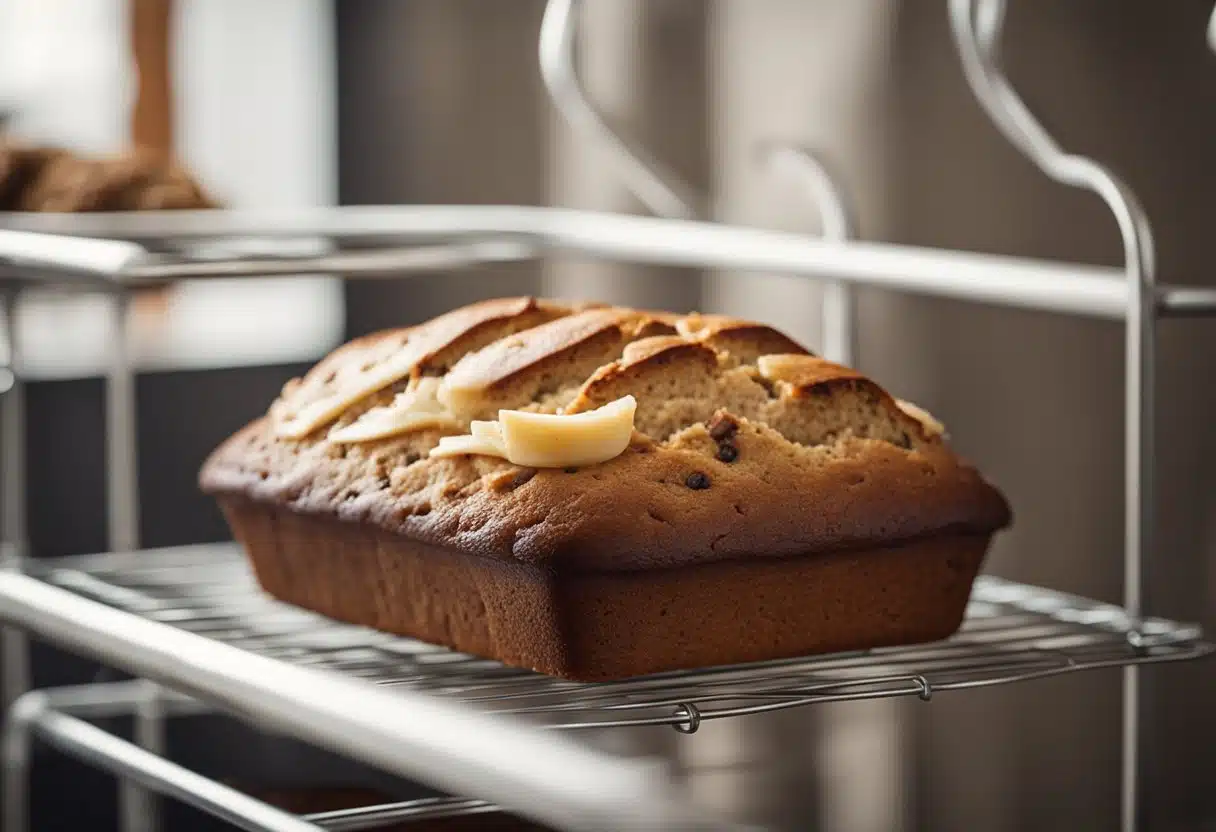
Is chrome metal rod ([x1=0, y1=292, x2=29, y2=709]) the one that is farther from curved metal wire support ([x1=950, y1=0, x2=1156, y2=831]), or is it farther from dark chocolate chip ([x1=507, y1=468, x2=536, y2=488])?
curved metal wire support ([x1=950, y1=0, x2=1156, y2=831])

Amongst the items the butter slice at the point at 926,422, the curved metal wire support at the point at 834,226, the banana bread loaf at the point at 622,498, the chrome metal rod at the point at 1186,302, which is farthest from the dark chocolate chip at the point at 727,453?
the curved metal wire support at the point at 834,226

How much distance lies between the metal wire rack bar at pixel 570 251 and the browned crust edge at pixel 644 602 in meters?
0.13

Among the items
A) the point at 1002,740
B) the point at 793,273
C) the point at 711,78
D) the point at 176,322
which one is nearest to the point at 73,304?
the point at 176,322

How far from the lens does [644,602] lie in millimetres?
805

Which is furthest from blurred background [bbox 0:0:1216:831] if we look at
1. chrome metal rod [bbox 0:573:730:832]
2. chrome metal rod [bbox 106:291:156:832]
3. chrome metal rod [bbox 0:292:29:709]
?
chrome metal rod [bbox 0:573:730:832]

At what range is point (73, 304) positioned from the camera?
293 cm

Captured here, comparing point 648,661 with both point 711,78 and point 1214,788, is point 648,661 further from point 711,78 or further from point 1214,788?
point 711,78

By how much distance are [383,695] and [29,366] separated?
7.01ft

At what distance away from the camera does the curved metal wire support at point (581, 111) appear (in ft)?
3.93

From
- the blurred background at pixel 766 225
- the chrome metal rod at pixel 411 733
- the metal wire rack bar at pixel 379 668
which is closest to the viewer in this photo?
the chrome metal rod at pixel 411 733

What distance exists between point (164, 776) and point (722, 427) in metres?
0.35

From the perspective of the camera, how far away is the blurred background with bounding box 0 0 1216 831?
1.47 meters

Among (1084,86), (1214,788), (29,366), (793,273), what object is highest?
(1084,86)

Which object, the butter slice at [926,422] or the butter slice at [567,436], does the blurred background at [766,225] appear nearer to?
the butter slice at [926,422]
